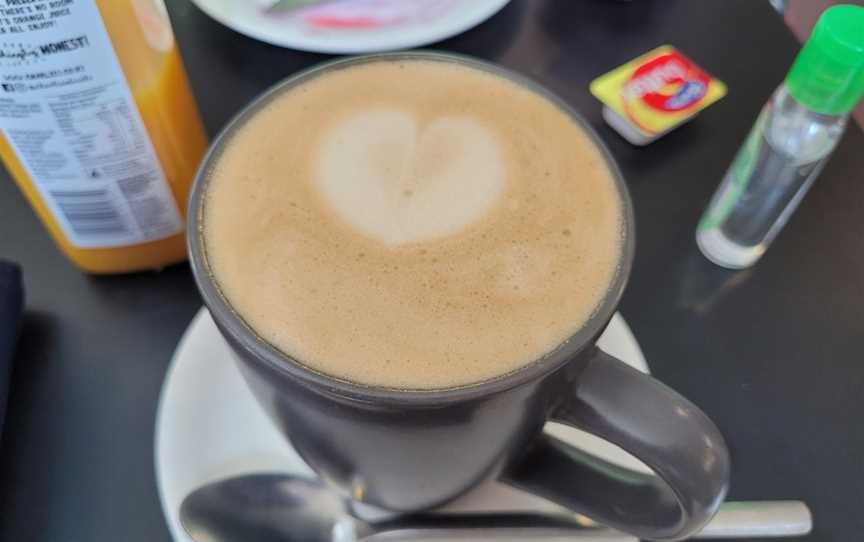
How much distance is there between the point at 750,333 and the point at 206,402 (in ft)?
1.32

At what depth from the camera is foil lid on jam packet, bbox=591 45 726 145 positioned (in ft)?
2.19

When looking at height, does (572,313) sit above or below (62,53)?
below

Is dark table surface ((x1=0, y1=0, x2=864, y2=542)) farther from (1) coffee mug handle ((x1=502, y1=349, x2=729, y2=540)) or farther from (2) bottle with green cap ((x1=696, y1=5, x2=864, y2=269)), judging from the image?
(1) coffee mug handle ((x1=502, y1=349, x2=729, y2=540))

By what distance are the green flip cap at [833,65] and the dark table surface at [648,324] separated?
14 cm

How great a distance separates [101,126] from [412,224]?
21 centimetres

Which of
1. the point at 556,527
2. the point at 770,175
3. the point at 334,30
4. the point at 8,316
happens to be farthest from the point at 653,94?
the point at 8,316

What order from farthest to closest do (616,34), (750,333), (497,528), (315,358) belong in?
(616,34) → (750,333) → (497,528) → (315,358)

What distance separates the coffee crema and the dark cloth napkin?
20 cm

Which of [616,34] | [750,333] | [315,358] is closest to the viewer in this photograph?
[315,358]

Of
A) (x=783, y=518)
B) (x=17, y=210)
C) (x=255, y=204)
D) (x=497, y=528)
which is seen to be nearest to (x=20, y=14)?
(x=255, y=204)

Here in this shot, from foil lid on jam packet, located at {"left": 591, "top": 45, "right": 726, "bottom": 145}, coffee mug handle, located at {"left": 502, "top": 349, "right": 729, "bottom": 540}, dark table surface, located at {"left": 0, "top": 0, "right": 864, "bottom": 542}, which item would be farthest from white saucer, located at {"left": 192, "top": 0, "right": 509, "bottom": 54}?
Result: coffee mug handle, located at {"left": 502, "top": 349, "right": 729, "bottom": 540}

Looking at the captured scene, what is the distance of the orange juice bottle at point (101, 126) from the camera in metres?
0.41

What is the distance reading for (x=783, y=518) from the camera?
1.51ft

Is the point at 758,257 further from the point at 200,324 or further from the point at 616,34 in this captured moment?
the point at 200,324
